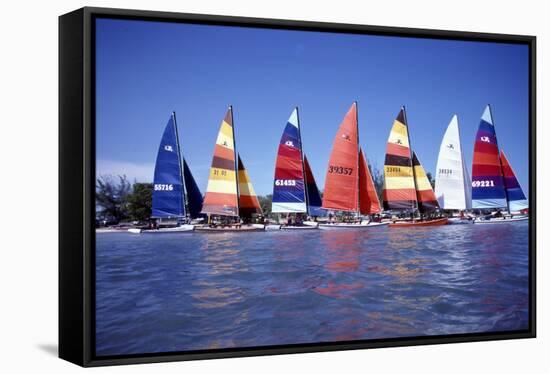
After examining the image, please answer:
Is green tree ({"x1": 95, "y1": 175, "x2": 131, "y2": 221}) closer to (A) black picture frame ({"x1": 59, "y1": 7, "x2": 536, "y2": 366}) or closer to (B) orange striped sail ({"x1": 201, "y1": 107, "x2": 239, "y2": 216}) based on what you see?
(A) black picture frame ({"x1": 59, "y1": 7, "x2": 536, "y2": 366})

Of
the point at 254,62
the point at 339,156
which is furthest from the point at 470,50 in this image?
the point at 254,62

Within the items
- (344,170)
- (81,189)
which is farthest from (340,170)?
(81,189)

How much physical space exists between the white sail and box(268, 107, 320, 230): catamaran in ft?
3.62

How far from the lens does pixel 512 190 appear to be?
7977 millimetres

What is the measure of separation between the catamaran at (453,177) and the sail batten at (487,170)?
93 mm

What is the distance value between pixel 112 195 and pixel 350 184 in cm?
218

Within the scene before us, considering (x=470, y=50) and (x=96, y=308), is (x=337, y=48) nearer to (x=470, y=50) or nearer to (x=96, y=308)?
(x=470, y=50)

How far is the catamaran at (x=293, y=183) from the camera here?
717 centimetres

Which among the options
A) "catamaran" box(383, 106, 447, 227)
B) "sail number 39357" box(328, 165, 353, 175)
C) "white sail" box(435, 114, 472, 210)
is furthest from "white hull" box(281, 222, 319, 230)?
"white sail" box(435, 114, 472, 210)

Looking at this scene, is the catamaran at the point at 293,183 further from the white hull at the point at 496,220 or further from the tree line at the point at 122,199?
the white hull at the point at 496,220

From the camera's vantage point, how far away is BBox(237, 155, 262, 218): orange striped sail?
7.19 m

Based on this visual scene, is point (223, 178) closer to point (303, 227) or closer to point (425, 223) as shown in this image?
point (303, 227)

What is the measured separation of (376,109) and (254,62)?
1131 mm

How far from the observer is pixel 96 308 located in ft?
21.1
